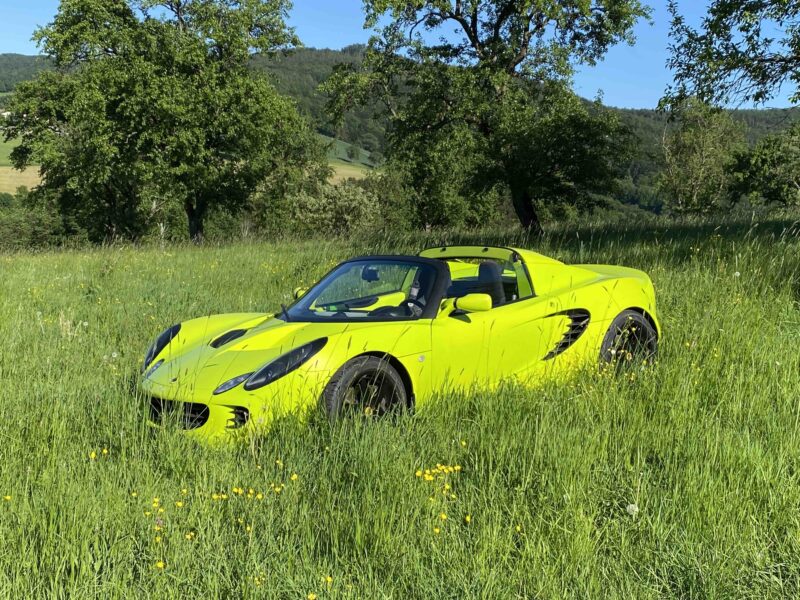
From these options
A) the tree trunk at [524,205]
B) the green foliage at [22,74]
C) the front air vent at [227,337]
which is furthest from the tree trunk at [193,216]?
the front air vent at [227,337]

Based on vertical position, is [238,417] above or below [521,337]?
below

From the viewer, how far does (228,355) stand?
402 centimetres

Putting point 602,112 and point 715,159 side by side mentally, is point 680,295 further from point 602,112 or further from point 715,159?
point 715,159

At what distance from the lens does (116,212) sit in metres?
35.5

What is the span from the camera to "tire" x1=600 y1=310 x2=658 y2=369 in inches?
190

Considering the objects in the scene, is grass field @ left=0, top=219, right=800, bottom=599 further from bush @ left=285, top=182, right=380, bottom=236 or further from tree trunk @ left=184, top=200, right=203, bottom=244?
bush @ left=285, top=182, right=380, bottom=236

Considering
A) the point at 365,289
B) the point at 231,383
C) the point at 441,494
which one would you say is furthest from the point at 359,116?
the point at 441,494

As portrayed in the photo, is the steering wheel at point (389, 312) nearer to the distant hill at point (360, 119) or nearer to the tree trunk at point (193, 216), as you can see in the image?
the distant hill at point (360, 119)

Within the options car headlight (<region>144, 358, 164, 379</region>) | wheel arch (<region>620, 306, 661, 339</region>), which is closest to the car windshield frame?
car headlight (<region>144, 358, 164, 379</region>)

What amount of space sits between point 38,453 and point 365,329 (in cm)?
201

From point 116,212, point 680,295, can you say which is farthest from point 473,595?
point 116,212

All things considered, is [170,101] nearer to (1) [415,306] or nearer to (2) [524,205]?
(2) [524,205]

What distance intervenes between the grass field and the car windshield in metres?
1.19

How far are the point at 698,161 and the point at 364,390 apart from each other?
163 feet
